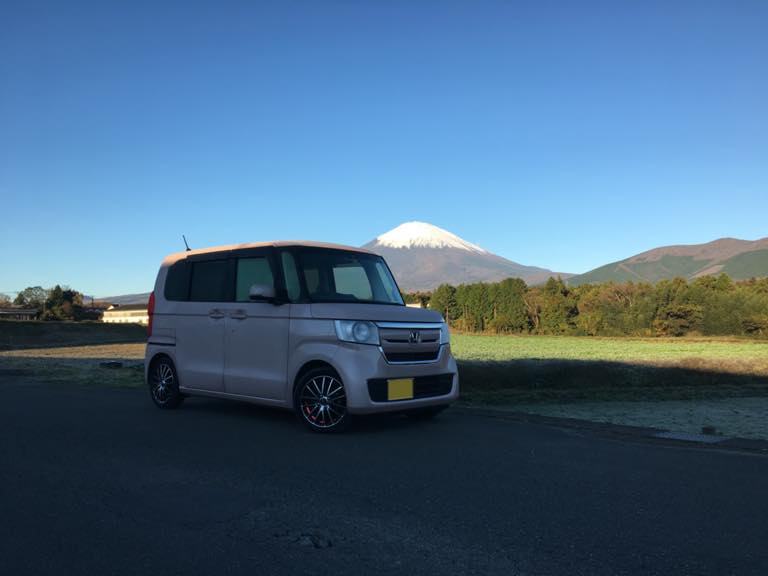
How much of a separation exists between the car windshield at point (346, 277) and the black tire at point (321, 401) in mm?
932

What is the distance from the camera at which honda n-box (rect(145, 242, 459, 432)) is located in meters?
6.84

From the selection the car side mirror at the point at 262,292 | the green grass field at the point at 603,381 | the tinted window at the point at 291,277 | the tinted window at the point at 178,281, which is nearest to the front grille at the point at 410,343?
the tinted window at the point at 291,277

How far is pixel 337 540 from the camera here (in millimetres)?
3555

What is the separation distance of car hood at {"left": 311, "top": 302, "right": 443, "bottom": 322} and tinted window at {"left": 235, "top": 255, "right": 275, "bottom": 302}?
0.89 metres

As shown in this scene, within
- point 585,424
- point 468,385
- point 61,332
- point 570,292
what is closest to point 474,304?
point 570,292

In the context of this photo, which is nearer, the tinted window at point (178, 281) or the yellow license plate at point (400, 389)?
the yellow license plate at point (400, 389)

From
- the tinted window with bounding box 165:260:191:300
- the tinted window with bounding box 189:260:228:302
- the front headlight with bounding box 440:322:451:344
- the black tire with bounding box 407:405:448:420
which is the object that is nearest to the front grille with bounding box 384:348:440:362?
the front headlight with bounding box 440:322:451:344

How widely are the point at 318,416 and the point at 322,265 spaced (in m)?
1.89

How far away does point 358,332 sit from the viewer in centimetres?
682

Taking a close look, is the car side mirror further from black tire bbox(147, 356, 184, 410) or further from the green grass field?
the green grass field

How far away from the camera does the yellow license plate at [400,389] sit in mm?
6844

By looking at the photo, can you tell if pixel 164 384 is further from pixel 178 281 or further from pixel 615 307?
pixel 615 307

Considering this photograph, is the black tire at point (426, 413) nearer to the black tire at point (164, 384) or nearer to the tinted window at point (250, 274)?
the tinted window at point (250, 274)

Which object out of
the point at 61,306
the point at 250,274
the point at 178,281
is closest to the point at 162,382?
the point at 178,281
